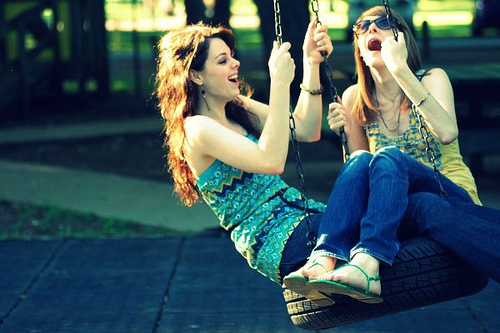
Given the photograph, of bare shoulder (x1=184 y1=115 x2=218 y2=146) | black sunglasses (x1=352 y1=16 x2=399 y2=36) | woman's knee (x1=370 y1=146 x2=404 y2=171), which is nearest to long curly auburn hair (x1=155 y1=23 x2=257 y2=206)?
bare shoulder (x1=184 y1=115 x2=218 y2=146)

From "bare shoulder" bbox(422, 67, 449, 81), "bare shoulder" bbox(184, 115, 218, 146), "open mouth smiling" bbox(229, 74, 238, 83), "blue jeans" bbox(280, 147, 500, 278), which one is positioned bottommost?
"blue jeans" bbox(280, 147, 500, 278)

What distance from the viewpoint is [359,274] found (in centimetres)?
344

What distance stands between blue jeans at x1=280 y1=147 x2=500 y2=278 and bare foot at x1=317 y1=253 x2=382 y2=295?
0.12ft

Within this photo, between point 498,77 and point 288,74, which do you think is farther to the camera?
point 498,77

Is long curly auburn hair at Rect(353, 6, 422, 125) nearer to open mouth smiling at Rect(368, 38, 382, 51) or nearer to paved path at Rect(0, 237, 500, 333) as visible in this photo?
open mouth smiling at Rect(368, 38, 382, 51)

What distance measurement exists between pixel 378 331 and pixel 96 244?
2461 mm

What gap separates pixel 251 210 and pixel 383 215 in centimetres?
59

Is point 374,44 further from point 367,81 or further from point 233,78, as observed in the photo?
point 233,78

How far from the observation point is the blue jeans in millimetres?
3537

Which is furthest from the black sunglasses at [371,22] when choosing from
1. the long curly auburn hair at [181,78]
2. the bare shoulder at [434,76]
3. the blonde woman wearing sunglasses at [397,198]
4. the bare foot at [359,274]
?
the bare foot at [359,274]

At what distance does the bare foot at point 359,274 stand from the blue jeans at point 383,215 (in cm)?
4

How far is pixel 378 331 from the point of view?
4.90 metres

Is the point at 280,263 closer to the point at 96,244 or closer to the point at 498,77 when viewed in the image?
the point at 96,244

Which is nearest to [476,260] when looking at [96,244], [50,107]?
[96,244]
